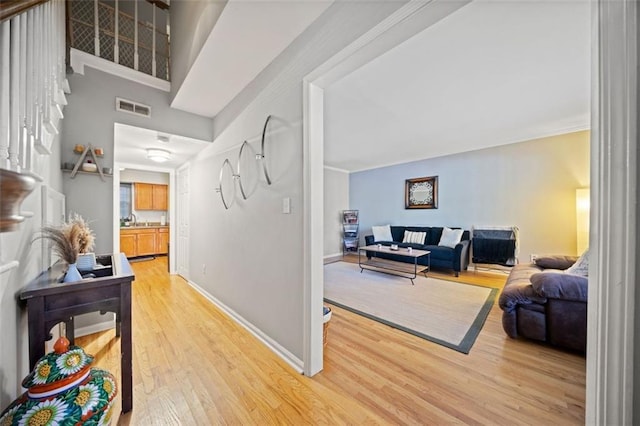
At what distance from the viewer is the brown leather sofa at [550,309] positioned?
1.95m

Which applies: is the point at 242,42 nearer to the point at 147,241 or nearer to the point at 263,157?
the point at 263,157

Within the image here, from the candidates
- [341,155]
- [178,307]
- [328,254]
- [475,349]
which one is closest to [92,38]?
[178,307]

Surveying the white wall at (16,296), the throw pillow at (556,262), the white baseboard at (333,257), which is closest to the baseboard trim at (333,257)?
the white baseboard at (333,257)

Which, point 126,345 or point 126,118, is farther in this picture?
point 126,118

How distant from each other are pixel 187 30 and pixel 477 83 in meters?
3.12

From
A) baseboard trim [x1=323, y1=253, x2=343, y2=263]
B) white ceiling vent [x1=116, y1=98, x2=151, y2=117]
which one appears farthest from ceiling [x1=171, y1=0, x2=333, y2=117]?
baseboard trim [x1=323, y1=253, x2=343, y2=263]

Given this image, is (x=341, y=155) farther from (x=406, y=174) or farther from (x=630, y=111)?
(x=630, y=111)

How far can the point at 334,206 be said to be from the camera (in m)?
6.98

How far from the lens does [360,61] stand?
4.89ft

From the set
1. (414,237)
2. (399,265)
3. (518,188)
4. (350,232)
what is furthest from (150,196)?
(518,188)

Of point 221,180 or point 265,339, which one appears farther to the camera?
point 221,180

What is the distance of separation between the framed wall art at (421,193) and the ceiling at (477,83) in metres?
1.19

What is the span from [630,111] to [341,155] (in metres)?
5.11

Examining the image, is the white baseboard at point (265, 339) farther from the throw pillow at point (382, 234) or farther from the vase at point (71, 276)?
the throw pillow at point (382, 234)
